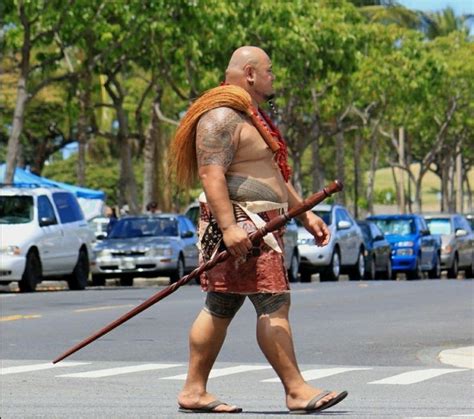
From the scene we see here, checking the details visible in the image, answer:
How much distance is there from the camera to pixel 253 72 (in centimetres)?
893

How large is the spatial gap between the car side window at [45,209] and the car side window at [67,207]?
1.17 feet

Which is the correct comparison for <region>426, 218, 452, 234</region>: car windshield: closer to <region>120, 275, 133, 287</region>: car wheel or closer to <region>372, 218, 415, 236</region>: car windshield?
<region>372, 218, 415, 236</region>: car windshield

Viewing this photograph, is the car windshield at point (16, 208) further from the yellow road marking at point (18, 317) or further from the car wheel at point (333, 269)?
the car wheel at point (333, 269)

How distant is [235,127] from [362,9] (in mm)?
53010

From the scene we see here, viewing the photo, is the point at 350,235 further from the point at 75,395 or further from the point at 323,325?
the point at 75,395

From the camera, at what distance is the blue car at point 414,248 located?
41.9 metres

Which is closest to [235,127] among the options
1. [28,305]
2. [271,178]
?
[271,178]

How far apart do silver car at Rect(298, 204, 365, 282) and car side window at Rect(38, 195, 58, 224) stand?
8501mm

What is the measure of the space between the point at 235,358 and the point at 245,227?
591 cm

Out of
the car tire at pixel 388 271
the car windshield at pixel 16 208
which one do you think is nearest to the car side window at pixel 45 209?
the car windshield at pixel 16 208

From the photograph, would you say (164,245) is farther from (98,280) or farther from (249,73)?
(249,73)

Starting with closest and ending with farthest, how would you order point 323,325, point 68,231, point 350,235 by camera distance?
point 323,325
point 68,231
point 350,235

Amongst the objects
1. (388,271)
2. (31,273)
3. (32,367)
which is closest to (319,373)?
(32,367)

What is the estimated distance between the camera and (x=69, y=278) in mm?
30453
